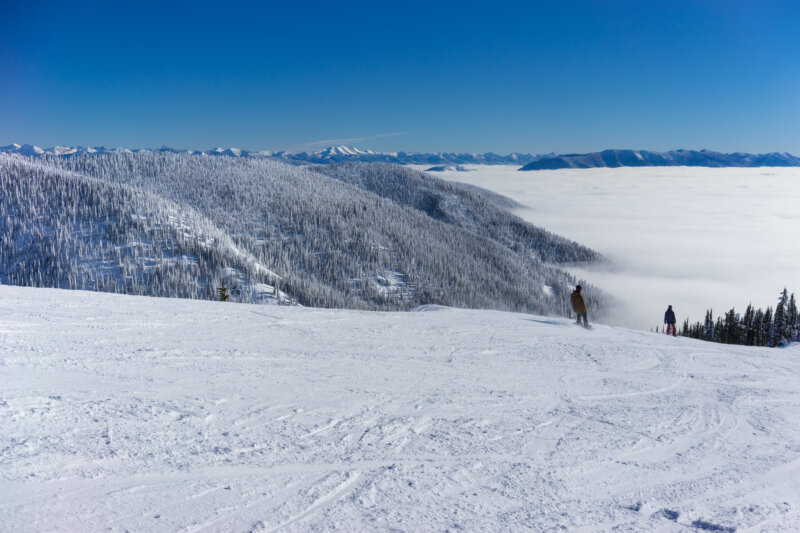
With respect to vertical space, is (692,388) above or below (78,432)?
below

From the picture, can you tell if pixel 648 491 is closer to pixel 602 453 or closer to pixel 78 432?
pixel 602 453

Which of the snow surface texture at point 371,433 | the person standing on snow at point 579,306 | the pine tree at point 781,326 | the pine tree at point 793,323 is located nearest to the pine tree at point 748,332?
the pine tree at point 781,326

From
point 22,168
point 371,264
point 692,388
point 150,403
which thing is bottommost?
point 371,264

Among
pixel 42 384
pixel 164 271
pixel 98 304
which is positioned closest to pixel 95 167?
pixel 164 271

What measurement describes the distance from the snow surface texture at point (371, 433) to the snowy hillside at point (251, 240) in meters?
57.8

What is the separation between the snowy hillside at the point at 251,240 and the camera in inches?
2579

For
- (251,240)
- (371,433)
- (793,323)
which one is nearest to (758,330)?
(793,323)

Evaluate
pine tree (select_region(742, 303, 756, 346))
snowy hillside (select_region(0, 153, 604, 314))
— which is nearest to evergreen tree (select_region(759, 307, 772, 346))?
pine tree (select_region(742, 303, 756, 346))

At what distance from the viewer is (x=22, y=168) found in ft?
277

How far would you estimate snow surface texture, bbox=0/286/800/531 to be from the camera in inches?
203

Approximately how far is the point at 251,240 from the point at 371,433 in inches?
3632

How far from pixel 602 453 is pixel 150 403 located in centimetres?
755

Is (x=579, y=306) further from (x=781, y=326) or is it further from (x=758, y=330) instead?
(x=781, y=326)

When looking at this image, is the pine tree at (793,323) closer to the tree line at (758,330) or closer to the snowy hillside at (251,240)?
the tree line at (758,330)
